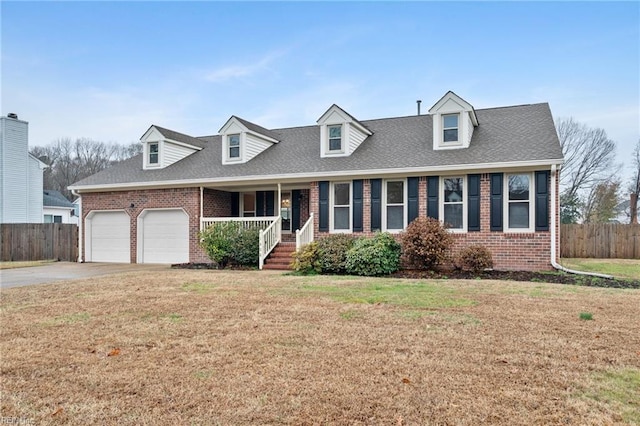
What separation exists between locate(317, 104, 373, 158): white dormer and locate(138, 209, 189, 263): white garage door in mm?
6215

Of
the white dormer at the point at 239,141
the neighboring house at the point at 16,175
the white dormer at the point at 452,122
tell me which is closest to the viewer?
the white dormer at the point at 452,122

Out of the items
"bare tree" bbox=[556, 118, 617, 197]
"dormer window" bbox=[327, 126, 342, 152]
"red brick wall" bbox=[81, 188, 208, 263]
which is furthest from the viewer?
"bare tree" bbox=[556, 118, 617, 197]

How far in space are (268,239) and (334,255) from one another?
Answer: 302 centimetres

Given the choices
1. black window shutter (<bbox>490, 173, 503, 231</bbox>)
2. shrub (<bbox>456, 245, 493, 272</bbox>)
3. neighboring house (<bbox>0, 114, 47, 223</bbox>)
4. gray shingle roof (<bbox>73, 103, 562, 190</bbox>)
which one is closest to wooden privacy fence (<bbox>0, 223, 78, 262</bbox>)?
gray shingle roof (<bbox>73, 103, 562, 190</bbox>)

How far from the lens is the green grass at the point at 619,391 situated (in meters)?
3.26

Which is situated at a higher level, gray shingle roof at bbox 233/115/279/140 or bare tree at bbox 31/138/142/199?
bare tree at bbox 31/138/142/199

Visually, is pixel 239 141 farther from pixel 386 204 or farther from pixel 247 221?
pixel 386 204

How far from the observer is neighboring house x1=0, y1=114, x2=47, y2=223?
24.8m

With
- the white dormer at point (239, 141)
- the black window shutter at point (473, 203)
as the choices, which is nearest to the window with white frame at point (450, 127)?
the black window shutter at point (473, 203)

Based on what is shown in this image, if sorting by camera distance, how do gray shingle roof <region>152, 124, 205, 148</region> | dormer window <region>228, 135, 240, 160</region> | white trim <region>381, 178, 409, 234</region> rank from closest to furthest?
1. white trim <region>381, 178, 409, 234</region>
2. dormer window <region>228, 135, 240, 160</region>
3. gray shingle roof <region>152, 124, 205, 148</region>

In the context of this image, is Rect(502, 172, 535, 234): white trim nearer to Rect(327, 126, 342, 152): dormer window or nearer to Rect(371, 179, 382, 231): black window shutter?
Rect(371, 179, 382, 231): black window shutter

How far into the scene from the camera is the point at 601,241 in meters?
18.5

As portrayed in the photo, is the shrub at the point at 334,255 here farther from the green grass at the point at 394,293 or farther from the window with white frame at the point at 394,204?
the green grass at the point at 394,293

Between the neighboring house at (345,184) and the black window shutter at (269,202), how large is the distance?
5 cm
